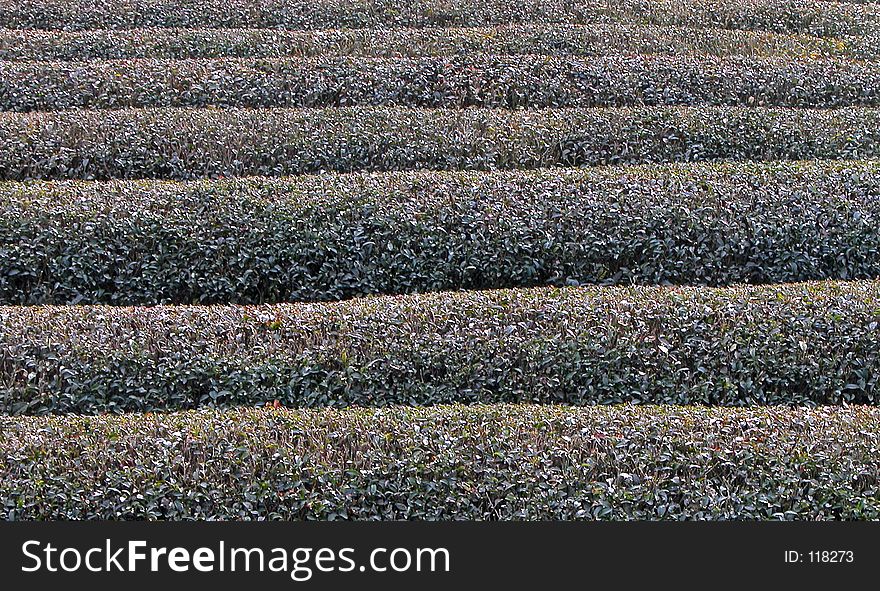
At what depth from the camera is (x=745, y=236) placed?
13117 mm

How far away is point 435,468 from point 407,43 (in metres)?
13.5

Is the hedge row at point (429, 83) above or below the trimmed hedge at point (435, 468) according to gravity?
above

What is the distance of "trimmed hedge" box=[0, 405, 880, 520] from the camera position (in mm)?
7605

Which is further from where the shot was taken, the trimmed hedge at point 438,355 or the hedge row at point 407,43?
the hedge row at point 407,43

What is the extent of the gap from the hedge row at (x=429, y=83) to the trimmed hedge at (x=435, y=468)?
10.0m

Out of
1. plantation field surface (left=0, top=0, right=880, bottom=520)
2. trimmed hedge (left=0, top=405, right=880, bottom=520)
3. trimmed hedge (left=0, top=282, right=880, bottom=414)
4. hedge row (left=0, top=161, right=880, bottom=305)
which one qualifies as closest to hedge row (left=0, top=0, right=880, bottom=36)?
plantation field surface (left=0, top=0, right=880, bottom=520)

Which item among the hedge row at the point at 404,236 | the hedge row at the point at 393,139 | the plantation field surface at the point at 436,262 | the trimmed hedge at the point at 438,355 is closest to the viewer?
the plantation field surface at the point at 436,262

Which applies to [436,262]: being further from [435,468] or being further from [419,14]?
[419,14]

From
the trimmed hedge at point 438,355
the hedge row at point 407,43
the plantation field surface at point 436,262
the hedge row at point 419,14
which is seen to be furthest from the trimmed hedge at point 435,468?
the hedge row at point 419,14

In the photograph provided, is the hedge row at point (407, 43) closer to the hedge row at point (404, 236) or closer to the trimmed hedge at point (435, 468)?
the hedge row at point (404, 236)

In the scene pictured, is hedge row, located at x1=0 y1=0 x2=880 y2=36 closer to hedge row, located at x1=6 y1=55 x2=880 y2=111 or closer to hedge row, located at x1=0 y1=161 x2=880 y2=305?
hedge row, located at x1=6 y1=55 x2=880 y2=111

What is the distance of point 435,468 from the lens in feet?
25.8

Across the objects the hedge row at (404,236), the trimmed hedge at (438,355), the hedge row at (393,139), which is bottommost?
the trimmed hedge at (438,355)

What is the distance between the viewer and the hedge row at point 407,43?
1931 cm
